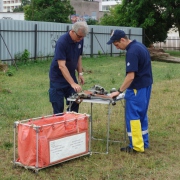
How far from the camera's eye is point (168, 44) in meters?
50.3

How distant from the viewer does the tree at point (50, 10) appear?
4919cm

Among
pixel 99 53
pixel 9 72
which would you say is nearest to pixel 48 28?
pixel 99 53

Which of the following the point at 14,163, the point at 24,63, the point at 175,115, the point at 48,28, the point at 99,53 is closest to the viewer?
the point at 14,163

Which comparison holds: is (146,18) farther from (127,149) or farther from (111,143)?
(127,149)

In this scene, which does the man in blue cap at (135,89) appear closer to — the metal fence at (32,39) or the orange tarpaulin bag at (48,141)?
the orange tarpaulin bag at (48,141)

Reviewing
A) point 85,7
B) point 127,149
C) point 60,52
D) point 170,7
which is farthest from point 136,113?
point 85,7

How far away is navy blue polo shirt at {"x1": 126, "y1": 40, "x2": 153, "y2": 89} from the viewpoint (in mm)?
6172

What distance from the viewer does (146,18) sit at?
35344 mm

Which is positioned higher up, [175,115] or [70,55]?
[70,55]

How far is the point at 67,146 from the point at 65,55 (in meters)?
1.49

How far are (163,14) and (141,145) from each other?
29580 mm

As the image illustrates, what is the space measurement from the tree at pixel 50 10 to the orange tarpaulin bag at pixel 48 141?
44.0m

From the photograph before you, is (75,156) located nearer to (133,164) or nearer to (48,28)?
(133,164)

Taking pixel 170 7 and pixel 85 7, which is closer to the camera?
pixel 170 7
